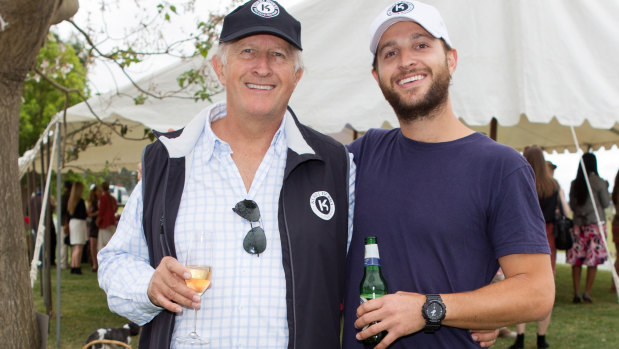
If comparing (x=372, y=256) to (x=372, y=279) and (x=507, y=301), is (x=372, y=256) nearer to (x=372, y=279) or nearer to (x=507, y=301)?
(x=372, y=279)

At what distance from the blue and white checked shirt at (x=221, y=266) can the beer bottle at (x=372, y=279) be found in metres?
0.30

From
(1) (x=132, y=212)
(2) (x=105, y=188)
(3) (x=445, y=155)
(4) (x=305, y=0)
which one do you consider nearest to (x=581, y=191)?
(4) (x=305, y=0)

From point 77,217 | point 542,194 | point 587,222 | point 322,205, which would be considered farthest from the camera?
point 77,217

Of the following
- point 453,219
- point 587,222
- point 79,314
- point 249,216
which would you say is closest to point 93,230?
point 79,314

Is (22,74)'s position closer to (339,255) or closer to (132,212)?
(132,212)

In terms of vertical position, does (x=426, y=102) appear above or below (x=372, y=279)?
above

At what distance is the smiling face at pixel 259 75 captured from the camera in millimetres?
2295

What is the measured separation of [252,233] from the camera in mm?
2100

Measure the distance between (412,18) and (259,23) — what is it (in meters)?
0.60

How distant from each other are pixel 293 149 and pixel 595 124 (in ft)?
13.4

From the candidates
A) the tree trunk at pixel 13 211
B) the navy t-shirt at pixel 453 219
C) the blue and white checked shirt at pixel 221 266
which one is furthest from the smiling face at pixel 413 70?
the tree trunk at pixel 13 211

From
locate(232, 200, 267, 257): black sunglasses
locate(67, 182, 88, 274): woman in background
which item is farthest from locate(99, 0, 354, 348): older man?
locate(67, 182, 88, 274): woman in background

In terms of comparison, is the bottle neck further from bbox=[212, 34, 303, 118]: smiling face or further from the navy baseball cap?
the navy baseball cap

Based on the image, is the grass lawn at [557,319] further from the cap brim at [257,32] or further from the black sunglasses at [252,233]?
the cap brim at [257,32]
